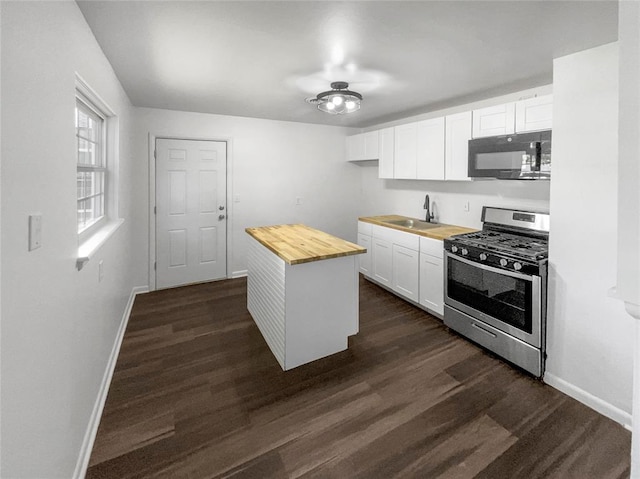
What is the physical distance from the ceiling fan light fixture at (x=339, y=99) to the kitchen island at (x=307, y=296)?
1197 millimetres

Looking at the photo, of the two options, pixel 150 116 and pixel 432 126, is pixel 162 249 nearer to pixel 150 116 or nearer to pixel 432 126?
pixel 150 116

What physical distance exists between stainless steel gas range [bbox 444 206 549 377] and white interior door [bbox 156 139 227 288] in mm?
3050

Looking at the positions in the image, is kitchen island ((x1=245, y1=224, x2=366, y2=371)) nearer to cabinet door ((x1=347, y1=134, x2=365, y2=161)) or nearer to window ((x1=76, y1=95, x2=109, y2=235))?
window ((x1=76, y1=95, x2=109, y2=235))

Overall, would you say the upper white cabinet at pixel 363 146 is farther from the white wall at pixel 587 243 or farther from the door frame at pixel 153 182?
the white wall at pixel 587 243

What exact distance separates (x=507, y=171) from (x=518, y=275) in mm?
916

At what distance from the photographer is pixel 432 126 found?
3.59 m

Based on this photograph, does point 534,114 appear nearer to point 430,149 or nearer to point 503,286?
point 430,149

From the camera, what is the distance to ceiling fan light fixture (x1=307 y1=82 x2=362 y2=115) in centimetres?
280

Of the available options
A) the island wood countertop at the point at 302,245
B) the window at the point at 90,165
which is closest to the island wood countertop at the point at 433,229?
the island wood countertop at the point at 302,245

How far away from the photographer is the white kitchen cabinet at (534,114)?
8.35ft

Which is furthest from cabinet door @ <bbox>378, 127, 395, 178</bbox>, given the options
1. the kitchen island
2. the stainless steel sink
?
the kitchen island

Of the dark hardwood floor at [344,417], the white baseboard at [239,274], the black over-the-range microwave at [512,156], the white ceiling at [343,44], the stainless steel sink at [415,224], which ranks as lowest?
the dark hardwood floor at [344,417]

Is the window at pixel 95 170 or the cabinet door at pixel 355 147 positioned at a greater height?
the cabinet door at pixel 355 147

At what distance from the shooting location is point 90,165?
2.42m
